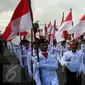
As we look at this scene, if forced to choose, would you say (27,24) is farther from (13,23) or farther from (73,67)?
(73,67)

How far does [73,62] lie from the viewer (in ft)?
33.0

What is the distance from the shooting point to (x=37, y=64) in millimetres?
8258

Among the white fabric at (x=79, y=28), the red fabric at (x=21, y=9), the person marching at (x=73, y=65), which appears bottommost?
the person marching at (x=73, y=65)

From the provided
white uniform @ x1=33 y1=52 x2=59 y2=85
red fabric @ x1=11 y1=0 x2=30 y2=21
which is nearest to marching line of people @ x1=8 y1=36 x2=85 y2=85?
white uniform @ x1=33 y1=52 x2=59 y2=85

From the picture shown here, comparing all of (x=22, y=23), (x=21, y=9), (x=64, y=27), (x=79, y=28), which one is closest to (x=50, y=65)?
(x=22, y=23)

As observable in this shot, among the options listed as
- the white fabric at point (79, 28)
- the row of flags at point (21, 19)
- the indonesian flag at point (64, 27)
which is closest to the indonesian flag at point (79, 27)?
the white fabric at point (79, 28)

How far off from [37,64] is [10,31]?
1.86m

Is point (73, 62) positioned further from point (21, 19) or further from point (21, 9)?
point (21, 9)

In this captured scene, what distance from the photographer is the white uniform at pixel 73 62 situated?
32.8 feet

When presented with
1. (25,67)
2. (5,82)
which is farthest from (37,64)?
(25,67)

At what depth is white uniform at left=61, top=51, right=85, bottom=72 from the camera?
32.8 ft

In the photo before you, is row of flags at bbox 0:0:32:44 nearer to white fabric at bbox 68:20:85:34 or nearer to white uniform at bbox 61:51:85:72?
white uniform at bbox 61:51:85:72

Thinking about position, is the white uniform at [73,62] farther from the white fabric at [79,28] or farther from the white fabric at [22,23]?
the white fabric at [22,23]

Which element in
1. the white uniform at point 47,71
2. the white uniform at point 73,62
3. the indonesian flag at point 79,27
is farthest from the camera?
the indonesian flag at point 79,27
